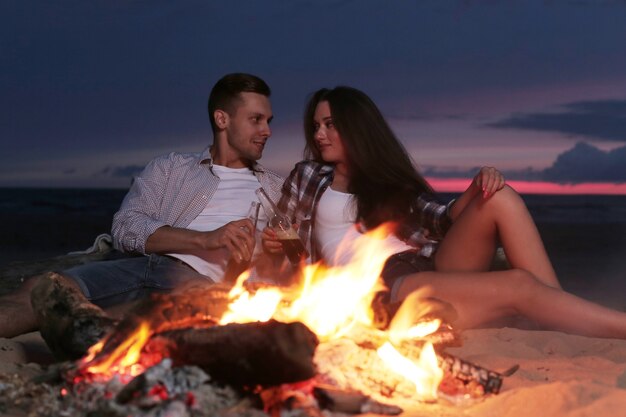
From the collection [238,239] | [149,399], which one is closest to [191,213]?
[238,239]

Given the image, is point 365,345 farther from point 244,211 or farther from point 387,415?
point 244,211

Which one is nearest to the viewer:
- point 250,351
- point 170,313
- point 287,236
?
point 250,351

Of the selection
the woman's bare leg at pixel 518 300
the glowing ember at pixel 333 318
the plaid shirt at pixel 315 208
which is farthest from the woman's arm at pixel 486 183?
the glowing ember at pixel 333 318

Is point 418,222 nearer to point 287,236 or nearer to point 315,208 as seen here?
point 315,208

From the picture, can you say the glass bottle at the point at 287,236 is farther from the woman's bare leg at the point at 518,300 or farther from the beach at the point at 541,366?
the beach at the point at 541,366

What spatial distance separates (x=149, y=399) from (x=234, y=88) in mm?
2834

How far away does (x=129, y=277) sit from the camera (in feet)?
14.1

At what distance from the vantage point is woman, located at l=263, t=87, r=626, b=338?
3.97 metres

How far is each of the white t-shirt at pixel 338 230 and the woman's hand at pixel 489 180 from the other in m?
0.66

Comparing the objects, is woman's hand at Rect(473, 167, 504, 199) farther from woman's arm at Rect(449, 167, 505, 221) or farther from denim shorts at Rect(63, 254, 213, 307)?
denim shorts at Rect(63, 254, 213, 307)

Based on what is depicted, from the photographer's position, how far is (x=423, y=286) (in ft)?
13.6

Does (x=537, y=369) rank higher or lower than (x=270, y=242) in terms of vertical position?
lower

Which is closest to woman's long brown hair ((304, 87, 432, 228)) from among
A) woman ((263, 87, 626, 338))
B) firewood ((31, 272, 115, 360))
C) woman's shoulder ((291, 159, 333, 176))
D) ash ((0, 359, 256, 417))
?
woman ((263, 87, 626, 338))

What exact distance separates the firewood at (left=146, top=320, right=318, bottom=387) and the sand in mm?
492
